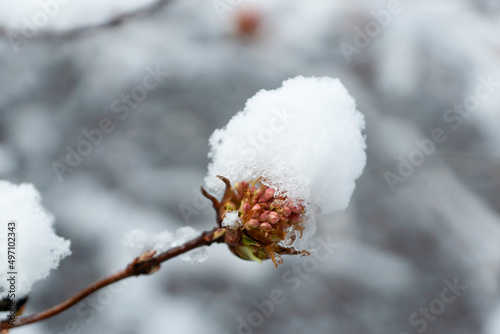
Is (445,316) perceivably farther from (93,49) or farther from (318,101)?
(93,49)

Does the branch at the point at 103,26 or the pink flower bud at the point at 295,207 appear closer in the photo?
the pink flower bud at the point at 295,207

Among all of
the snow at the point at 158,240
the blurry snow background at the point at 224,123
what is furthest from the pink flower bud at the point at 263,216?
the blurry snow background at the point at 224,123

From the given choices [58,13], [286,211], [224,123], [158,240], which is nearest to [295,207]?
[286,211]

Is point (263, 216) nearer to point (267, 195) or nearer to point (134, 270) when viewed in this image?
point (267, 195)

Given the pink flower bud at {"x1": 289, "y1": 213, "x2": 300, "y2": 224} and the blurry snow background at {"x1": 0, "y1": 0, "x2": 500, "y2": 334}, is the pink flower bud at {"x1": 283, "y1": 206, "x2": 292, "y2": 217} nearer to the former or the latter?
the pink flower bud at {"x1": 289, "y1": 213, "x2": 300, "y2": 224}

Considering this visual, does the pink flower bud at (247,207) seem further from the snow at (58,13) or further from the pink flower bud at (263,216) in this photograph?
the snow at (58,13)

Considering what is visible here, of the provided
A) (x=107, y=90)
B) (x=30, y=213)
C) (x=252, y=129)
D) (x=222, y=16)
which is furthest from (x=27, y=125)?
(x=252, y=129)
